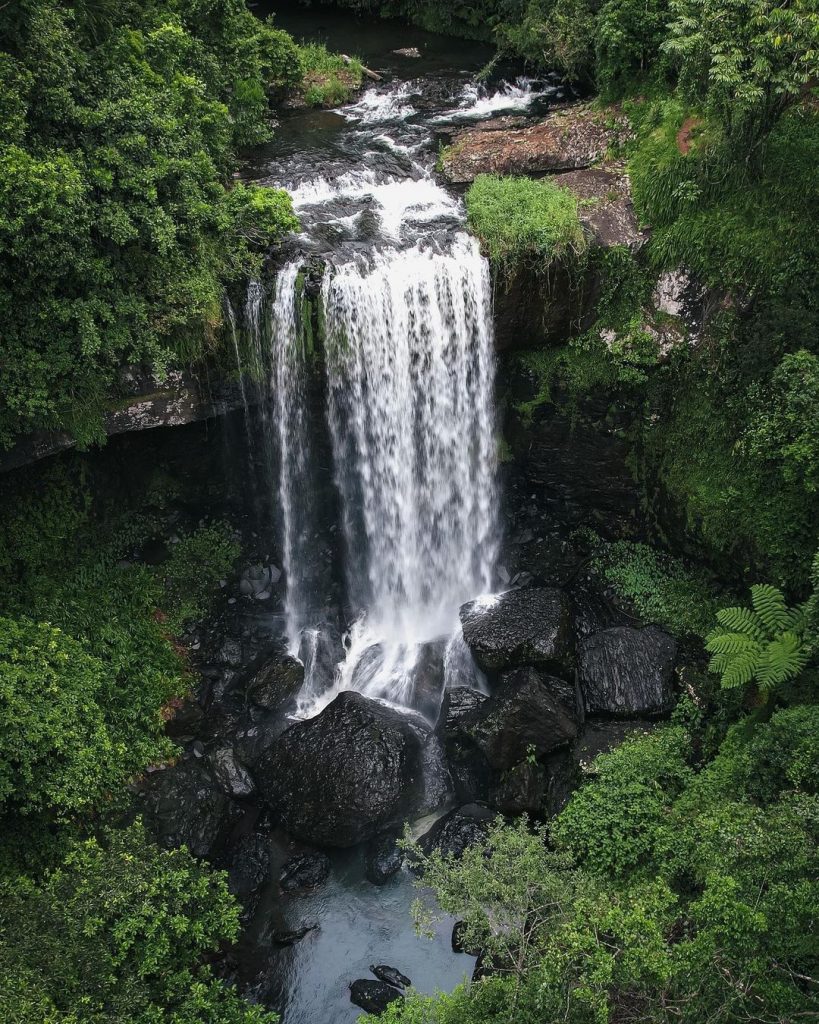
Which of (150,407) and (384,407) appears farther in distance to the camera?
(384,407)

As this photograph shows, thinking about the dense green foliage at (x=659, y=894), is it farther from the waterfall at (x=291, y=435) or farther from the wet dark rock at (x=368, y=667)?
the waterfall at (x=291, y=435)

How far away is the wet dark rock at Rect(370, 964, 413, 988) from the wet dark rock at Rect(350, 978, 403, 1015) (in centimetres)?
6

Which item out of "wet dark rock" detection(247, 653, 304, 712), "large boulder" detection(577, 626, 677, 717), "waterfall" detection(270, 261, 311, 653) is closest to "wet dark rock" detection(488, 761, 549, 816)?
"large boulder" detection(577, 626, 677, 717)

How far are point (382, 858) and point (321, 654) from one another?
12.6ft

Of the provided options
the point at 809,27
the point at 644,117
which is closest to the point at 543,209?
the point at 644,117

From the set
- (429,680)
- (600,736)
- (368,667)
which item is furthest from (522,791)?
(368,667)

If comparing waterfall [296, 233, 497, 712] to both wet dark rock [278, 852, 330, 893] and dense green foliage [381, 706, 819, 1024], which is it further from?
dense green foliage [381, 706, 819, 1024]

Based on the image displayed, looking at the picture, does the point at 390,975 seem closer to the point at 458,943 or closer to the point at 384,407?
the point at 458,943

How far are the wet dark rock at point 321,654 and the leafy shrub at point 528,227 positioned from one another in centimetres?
699

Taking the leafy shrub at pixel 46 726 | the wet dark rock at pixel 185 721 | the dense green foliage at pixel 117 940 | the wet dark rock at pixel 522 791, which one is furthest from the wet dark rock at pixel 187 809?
the wet dark rock at pixel 522 791

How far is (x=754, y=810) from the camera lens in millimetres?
7762

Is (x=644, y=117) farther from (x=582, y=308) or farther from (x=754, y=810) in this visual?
(x=754, y=810)

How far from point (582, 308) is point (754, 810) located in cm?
856

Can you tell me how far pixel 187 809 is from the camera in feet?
36.4
